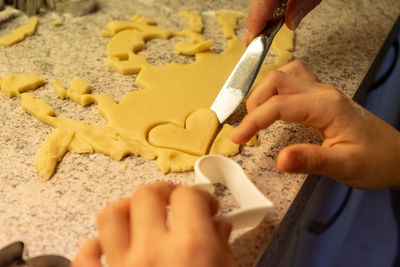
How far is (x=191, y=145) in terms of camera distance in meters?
0.71

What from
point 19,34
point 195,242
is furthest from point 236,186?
point 19,34

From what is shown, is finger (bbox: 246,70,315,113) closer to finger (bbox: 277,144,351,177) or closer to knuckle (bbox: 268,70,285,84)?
knuckle (bbox: 268,70,285,84)

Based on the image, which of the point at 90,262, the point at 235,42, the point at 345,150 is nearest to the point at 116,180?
the point at 90,262

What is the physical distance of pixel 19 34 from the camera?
3.28ft

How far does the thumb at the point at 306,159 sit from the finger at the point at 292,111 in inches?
2.5

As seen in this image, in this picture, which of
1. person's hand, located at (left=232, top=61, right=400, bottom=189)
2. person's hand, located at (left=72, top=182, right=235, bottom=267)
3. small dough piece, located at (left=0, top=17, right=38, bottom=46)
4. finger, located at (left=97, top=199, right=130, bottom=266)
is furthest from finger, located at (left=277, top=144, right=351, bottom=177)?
small dough piece, located at (left=0, top=17, right=38, bottom=46)

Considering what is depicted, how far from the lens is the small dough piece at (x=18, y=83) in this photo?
0.83m

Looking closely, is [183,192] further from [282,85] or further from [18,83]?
[18,83]

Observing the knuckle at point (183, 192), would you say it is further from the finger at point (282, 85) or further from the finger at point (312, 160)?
the finger at point (282, 85)

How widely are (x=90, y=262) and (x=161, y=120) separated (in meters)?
0.34

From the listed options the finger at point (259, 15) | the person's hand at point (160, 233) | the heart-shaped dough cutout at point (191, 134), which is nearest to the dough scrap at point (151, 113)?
the heart-shaped dough cutout at point (191, 134)

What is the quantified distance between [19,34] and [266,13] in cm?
62

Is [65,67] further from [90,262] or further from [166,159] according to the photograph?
[90,262]

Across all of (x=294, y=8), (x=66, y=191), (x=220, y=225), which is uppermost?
Answer: (x=294, y=8)
